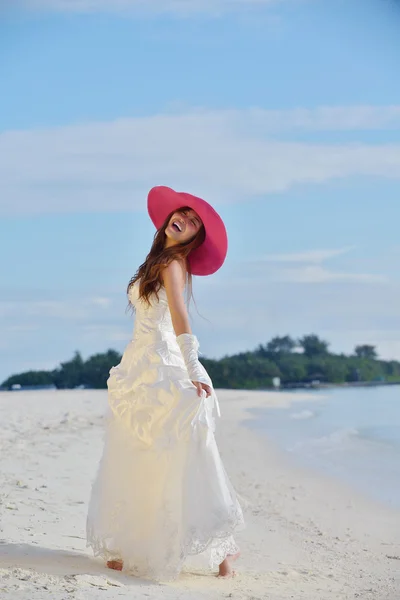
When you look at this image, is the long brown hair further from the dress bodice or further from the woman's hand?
the woman's hand

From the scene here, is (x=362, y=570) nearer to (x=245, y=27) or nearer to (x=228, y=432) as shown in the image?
(x=228, y=432)

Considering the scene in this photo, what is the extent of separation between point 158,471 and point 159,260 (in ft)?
2.09

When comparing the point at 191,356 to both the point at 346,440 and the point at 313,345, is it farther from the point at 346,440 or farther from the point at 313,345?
the point at 313,345

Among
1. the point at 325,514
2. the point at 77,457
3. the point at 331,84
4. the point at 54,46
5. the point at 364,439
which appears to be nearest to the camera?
the point at 325,514

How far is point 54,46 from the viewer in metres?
16.1

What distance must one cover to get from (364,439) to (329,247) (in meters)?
17.2

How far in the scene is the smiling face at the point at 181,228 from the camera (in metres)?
2.75

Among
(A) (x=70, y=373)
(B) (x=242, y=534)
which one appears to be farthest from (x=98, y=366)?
(B) (x=242, y=534)

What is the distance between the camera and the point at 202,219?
276 centimetres

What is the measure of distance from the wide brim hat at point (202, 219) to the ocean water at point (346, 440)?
2.30 meters

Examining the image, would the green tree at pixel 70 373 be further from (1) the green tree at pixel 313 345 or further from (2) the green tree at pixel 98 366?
(1) the green tree at pixel 313 345

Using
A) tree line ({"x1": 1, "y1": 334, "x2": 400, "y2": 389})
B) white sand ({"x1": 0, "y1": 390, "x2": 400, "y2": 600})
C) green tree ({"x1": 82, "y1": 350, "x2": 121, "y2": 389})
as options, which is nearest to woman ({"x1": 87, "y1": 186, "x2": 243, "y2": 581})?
white sand ({"x1": 0, "y1": 390, "x2": 400, "y2": 600})

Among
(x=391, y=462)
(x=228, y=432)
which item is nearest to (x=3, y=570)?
(x=391, y=462)

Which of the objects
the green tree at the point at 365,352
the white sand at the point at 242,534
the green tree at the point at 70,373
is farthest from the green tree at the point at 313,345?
the white sand at the point at 242,534
